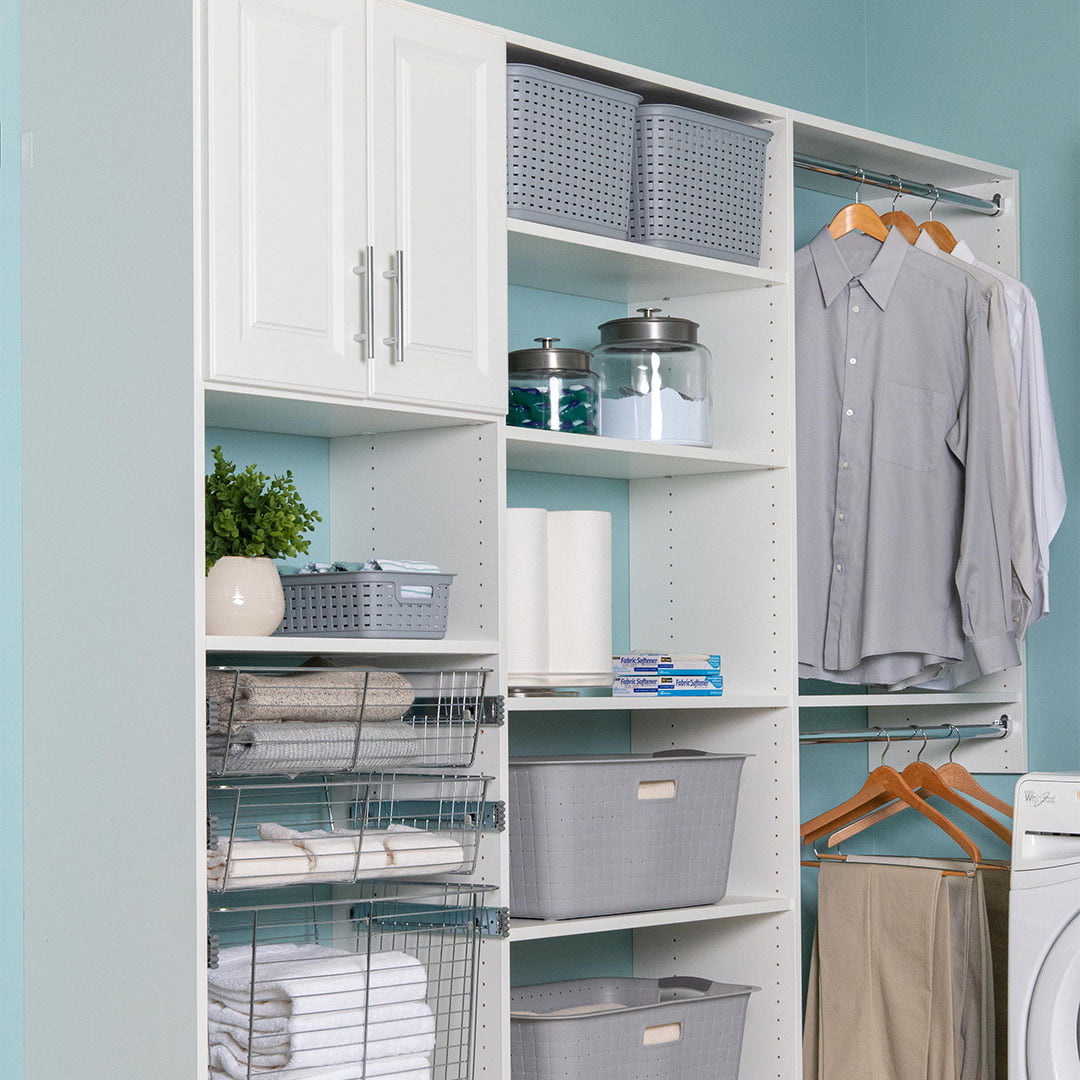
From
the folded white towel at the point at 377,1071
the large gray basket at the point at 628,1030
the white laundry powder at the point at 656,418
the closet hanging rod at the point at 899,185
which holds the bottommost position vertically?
the large gray basket at the point at 628,1030

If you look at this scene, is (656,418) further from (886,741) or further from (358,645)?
(886,741)

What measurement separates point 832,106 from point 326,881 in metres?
2.26

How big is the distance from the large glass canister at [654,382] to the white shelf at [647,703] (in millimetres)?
440


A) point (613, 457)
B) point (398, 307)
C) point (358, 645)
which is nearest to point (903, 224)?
point (613, 457)

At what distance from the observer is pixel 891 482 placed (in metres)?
2.89

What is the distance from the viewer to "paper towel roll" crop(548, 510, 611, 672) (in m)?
2.60

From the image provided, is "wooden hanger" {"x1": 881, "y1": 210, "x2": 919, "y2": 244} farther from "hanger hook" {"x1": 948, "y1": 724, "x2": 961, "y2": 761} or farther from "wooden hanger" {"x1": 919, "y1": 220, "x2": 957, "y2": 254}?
"hanger hook" {"x1": 948, "y1": 724, "x2": 961, "y2": 761}

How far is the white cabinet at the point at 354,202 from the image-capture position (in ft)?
6.57

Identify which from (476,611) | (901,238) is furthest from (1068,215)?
(476,611)

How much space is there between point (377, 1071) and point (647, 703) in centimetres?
74

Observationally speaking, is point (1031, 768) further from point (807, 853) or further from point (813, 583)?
point (813, 583)

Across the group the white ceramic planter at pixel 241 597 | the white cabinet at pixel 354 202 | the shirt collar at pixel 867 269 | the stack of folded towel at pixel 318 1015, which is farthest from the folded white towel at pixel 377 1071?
the shirt collar at pixel 867 269

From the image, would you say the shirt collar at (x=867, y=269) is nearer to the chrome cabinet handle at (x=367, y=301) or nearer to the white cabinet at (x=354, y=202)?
Answer: the white cabinet at (x=354, y=202)

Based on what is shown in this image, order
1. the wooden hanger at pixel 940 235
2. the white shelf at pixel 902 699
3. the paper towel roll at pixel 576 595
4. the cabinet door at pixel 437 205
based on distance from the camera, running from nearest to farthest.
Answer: the cabinet door at pixel 437 205, the paper towel roll at pixel 576 595, the white shelf at pixel 902 699, the wooden hanger at pixel 940 235
